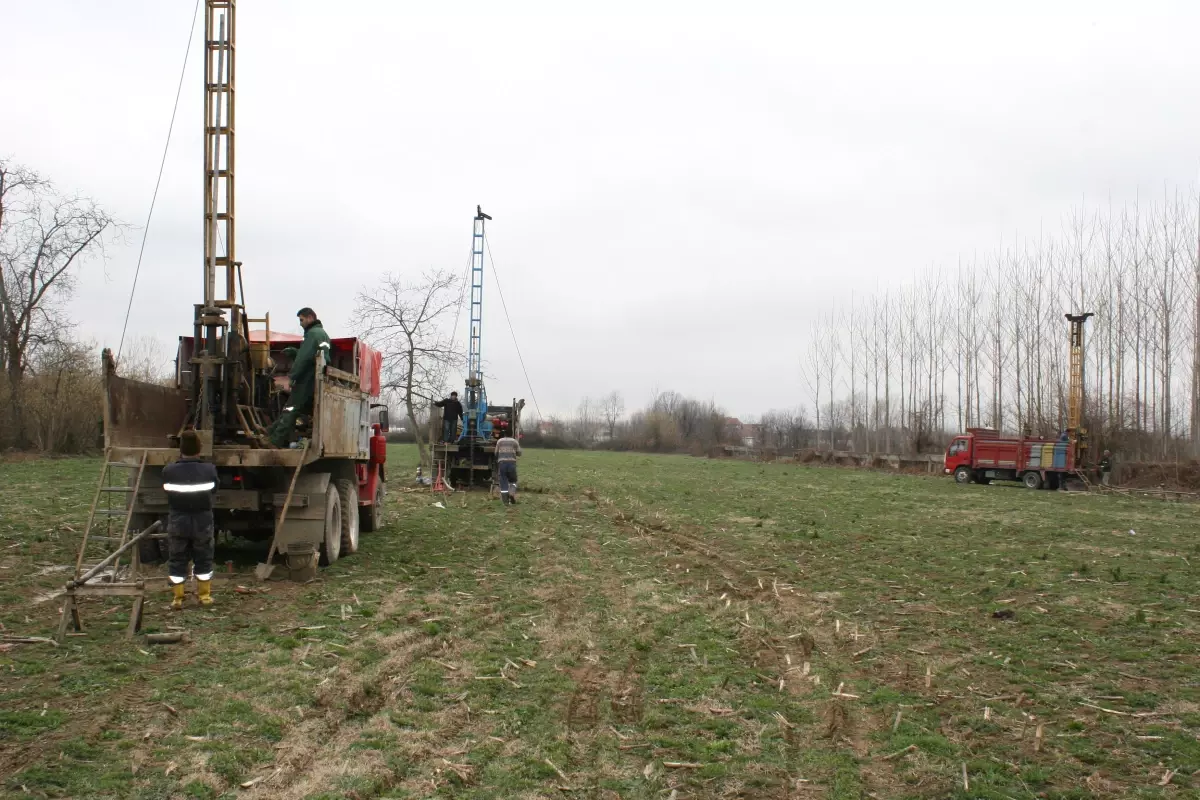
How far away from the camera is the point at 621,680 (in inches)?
281

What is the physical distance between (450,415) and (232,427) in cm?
1557

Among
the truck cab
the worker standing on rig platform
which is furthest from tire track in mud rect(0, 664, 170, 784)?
the truck cab

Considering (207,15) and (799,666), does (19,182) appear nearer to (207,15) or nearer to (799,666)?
(207,15)

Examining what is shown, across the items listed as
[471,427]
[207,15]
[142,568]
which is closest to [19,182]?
[471,427]

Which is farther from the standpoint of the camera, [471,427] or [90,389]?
[90,389]

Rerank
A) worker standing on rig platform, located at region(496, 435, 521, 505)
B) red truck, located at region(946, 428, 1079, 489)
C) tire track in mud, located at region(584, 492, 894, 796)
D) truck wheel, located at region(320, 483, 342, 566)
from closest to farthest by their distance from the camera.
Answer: tire track in mud, located at region(584, 492, 894, 796) → truck wheel, located at region(320, 483, 342, 566) → worker standing on rig platform, located at region(496, 435, 521, 505) → red truck, located at region(946, 428, 1079, 489)

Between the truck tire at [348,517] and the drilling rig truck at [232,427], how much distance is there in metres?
0.01

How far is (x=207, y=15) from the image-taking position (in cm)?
1235

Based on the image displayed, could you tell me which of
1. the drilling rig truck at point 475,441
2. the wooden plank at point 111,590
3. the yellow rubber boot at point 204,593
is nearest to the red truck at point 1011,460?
the drilling rig truck at point 475,441

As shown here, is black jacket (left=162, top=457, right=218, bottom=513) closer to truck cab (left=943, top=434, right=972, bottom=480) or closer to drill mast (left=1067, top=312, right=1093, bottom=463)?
drill mast (left=1067, top=312, right=1093, bottom=463)

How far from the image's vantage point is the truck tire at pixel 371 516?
50.8 feet

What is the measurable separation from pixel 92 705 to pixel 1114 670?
25.6 ft

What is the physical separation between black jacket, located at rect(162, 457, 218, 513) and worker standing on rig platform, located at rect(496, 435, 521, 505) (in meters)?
12.8

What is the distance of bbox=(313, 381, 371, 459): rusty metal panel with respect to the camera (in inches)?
422
